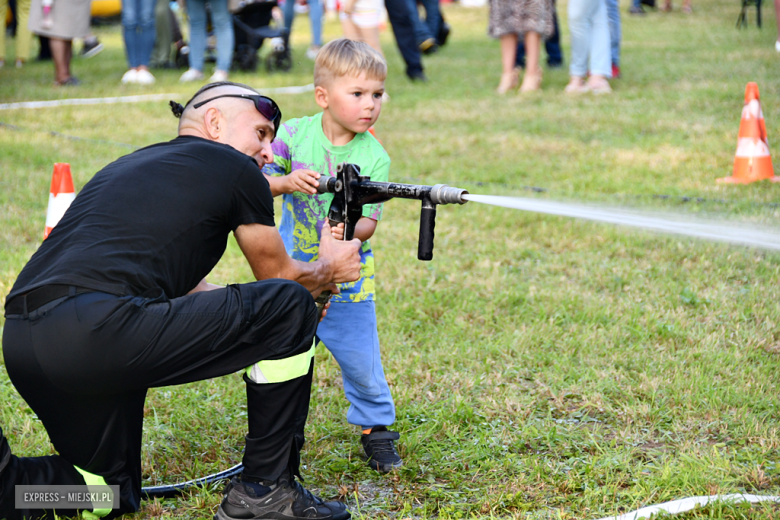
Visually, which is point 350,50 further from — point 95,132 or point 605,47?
point 605,47

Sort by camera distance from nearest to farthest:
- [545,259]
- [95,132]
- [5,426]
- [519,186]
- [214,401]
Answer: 1. [5,426]
2. [214,401]
3. [545,259]
4. [519,186]
5. [95,132]

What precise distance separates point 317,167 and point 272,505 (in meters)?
1.27

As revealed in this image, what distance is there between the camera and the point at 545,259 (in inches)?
207

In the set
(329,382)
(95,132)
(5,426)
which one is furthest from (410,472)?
(95,132)

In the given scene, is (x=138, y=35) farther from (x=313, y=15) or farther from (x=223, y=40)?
(x=313, y=15)

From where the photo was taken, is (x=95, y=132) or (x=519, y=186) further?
(x=95, y=132)

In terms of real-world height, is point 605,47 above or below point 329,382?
above

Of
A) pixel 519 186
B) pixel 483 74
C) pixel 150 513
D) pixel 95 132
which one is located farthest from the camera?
pixel 483 74

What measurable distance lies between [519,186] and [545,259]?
1446mm

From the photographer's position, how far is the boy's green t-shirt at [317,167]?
3057mm

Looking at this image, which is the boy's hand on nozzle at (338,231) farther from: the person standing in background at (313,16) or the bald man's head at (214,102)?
the person standing in background at (313,16)

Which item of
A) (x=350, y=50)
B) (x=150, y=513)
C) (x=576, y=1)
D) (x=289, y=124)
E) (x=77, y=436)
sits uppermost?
(x=576, y=1)

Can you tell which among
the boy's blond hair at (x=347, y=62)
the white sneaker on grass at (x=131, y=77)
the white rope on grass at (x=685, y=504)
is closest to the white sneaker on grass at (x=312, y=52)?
the white sneaker on grass at (x=131, y=77)

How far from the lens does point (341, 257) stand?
2.77 metres
